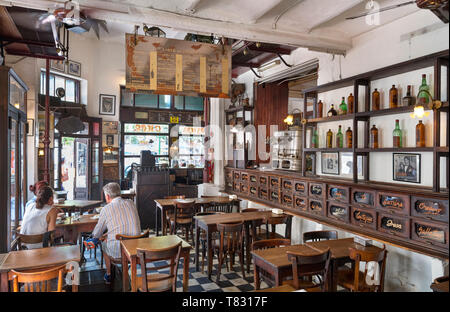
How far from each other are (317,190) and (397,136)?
149 cm

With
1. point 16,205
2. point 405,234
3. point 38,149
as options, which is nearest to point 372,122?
point 405,234

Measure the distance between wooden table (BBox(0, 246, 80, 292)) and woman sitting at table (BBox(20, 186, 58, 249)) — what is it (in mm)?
958

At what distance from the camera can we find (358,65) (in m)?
4.95

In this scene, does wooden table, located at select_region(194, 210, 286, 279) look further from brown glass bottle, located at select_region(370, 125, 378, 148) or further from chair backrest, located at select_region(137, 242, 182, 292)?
brown glass bottle, located at select_region(370, 125, 378, 148)

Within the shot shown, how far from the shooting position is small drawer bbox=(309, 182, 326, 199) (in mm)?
4997

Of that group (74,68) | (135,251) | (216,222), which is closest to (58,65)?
(74,68)

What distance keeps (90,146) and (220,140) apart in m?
4.97

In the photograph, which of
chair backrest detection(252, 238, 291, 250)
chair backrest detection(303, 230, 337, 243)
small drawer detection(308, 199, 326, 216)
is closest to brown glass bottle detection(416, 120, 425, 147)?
chair backrest detection(303, 230, 337, 243)

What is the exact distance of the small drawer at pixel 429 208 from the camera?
10.9ft

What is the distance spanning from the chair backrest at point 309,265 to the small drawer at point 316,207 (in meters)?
2.00

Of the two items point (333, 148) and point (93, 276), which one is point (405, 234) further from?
point (93, 276)

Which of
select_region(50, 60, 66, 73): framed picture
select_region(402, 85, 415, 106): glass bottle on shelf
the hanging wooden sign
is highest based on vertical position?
select_region(50, 60, 66, 73): framed picture
